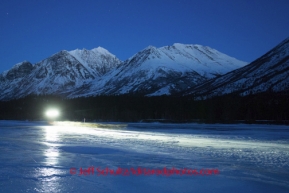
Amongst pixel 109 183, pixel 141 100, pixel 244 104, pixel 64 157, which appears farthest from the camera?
pixel 141 100

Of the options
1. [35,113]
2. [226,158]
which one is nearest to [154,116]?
[35,113]

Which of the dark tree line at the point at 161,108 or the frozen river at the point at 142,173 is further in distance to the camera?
the dark tree line at the point at 161,108

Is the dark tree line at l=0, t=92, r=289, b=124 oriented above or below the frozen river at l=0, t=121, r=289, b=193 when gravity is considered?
above

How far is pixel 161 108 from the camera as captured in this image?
143 m

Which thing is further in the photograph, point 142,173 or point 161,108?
point 161,108

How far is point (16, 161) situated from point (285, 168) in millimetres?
16990

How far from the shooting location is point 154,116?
142375 millimetres

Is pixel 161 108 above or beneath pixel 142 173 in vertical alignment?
above

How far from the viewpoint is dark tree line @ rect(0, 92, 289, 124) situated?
11256 cm

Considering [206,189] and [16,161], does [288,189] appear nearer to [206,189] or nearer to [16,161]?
[206,189]

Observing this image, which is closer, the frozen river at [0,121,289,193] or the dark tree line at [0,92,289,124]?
the frozen river at [0,121,289,193]

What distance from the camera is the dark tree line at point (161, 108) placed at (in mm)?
112562

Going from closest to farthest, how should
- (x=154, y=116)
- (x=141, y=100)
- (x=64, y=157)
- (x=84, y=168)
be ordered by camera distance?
(x=84, y=168), (x=64, y=157), (x=154, y=116), (x=141, y=100)

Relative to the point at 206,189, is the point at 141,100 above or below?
above
